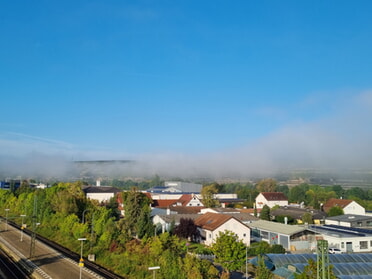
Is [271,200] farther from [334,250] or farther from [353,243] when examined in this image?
[334,250]

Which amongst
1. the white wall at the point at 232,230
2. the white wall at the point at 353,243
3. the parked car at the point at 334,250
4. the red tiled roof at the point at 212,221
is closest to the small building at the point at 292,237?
the white wall at the point at 353,243

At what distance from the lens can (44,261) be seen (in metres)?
35.4

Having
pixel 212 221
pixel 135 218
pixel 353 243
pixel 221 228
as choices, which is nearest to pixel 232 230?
pixel 221 228

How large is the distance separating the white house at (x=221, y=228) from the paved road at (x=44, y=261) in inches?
667

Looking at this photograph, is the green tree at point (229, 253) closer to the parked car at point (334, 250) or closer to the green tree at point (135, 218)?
the green tree at point (135, 218)

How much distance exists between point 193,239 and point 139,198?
9.79m

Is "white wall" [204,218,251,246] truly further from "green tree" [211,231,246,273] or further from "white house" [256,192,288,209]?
"white house" [256,192,288,209]

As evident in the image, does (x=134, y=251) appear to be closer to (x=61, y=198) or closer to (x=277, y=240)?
(x=277, y=240)

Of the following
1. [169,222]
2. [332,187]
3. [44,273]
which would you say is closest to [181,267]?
[44,273]

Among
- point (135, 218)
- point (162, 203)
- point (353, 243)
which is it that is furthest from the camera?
point (162, 203)

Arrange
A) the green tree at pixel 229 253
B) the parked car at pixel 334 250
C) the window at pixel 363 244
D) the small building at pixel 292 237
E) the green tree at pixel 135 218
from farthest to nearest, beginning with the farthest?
the small building at pixel 292 237 < the window at pixel 363 244 < the green tree at pixel 135 218 < the parked car at pixel 334 250 < the green tree at pixel 229 253

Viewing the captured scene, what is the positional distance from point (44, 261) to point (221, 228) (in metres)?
21.3

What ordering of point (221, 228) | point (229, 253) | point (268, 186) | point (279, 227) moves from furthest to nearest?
1. point (268, 186)
2. point (279, 227)
3. point (221, 228)
4. point (229, 253)

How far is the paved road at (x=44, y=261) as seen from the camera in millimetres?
30072
